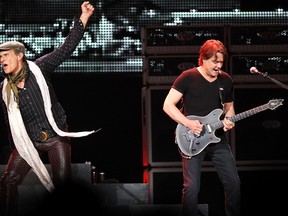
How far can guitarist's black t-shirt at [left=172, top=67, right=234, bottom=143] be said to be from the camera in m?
6.54

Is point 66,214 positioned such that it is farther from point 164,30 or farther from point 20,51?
point 164,30

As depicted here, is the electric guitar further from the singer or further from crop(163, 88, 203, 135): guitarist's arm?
the singer

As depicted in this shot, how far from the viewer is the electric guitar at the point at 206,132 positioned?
6539mm

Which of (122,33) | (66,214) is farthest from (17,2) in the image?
(66,214)

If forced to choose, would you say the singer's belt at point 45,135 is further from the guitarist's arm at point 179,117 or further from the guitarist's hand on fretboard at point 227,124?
the guitarist's hand on fretboard at point 227,124

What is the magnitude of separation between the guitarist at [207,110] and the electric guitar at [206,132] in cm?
3

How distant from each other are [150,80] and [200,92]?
1.07 meters

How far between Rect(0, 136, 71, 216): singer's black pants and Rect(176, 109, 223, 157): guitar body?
0.99 metres

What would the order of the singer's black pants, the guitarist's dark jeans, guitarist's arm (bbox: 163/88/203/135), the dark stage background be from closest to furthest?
the singer's black pants
the guitarist's dark jeans
guitarist's arm (bbox: 163/88/203/135)
the dark stage background

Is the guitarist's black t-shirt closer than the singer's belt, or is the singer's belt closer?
the singer's belt

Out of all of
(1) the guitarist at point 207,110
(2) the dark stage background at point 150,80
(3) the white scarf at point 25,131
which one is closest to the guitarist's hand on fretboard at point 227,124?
(1) the guitarist at point 207,110

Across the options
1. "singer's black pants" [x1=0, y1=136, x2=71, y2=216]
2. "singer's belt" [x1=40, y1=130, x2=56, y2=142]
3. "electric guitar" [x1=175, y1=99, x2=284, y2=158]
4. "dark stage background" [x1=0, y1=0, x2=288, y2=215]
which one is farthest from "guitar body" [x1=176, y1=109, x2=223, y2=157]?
"singer's belt" [x1=40, y1=130, x2=56, y2=142]

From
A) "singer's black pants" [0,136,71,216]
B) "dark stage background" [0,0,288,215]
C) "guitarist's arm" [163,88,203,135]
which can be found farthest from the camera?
"dark stage background" [0,0,288,215]

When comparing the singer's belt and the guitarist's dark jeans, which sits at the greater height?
the singer's belt
